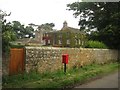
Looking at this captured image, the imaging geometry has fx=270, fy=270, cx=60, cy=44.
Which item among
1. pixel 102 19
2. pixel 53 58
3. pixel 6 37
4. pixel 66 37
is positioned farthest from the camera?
pixel 66 37

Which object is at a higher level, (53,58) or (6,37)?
(6,37)

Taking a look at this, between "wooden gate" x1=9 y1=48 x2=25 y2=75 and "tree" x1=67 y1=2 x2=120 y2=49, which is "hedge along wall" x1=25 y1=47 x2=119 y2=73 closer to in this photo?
"wooden gate" x1=9 y1=48 x2=25 y2=75

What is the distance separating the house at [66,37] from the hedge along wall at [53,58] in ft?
110

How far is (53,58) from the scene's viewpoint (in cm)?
1582

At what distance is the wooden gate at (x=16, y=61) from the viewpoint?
12672 mm

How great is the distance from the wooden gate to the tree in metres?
17.6

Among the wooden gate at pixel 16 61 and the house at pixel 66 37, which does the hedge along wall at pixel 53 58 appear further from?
the house at pixel 66 37

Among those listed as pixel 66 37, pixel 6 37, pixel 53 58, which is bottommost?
pixel 53 58

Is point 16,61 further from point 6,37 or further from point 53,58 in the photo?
point 53,58

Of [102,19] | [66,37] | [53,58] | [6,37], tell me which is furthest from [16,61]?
[66,37]

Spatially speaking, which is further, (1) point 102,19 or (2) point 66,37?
(2) point 66,37

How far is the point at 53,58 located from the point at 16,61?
327 centimetres

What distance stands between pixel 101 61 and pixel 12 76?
13.5 metres

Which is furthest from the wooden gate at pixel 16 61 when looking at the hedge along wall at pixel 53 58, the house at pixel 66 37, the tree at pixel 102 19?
the house at pixel 66 37
